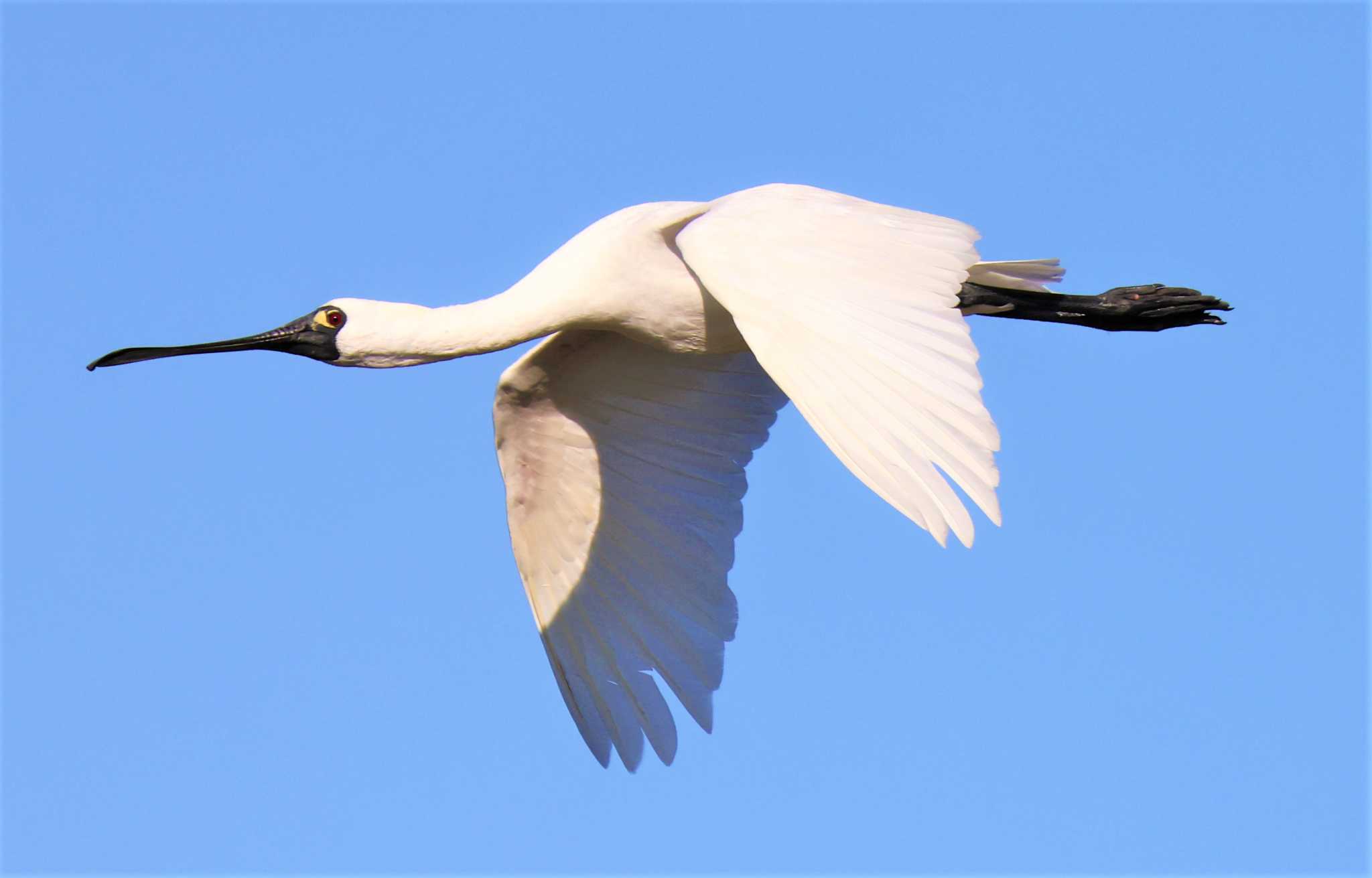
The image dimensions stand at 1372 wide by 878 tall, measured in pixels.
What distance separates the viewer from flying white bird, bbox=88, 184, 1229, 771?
8766mm

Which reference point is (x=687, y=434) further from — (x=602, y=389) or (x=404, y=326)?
(x=404, y=326)

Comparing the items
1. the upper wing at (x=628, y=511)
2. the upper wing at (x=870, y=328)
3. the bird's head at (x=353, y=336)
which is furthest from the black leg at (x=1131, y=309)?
the bird's head at (x=353, y=336)

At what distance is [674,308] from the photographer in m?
11.0

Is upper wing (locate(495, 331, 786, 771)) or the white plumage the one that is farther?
upper wing (locate(495, 331, 786, 771))

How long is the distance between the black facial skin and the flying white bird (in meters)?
0.01

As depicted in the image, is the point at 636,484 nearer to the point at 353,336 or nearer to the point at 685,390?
the point at 685,390

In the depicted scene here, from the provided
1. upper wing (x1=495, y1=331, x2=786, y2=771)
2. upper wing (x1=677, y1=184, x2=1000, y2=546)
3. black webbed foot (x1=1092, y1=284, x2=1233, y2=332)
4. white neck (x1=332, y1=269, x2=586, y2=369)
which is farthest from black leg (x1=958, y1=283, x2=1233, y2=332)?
white neck (x1=332, y1=269, x2=586, y2=369)

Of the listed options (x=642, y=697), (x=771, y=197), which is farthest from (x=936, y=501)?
(x=642, y=697)

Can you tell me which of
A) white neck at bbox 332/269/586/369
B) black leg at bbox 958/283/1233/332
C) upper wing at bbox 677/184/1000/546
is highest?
black leg at bbox 958/283/1233/332

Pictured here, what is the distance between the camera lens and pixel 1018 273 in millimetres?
11734

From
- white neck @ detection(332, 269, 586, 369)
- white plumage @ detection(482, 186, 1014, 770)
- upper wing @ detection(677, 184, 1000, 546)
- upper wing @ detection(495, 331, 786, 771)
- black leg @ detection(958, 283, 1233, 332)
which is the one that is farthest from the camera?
upper wing @ detection(495, 331, 786, 771)

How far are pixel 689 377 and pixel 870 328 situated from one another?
388cm

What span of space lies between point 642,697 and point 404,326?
272 cm

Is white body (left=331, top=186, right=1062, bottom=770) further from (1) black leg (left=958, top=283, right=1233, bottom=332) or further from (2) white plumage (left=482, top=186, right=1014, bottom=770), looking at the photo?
(1) black leg (left=958, top=283, right=1233, bottom=332)
